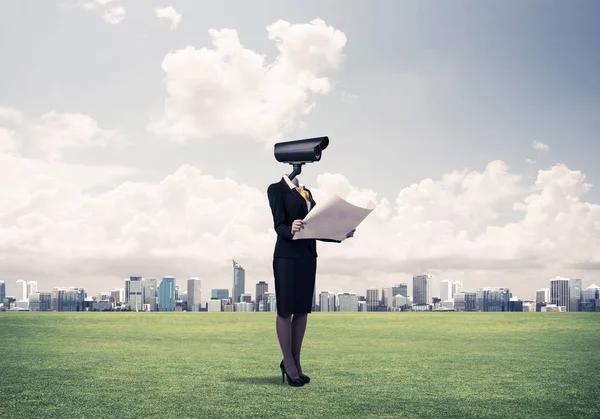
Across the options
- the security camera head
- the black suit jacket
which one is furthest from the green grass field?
the security camera head

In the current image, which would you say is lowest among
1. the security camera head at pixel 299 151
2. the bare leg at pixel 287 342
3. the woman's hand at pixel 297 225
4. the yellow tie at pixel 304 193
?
the bare leg at pixel 287 342

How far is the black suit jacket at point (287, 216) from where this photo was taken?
Answer: 21.9 feet

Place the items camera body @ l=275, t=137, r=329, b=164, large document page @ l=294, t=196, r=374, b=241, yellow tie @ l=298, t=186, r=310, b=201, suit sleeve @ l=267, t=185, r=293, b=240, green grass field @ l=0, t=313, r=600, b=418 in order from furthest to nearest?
1. yellow tie @ l=298, t=186, r=310, b=201
2. camera body @ l=275, t=137, r=329, b=164
3. suit sleeve @ l=267, t=185, r=293, b=240
4. large document page @ l=294, t=196, r=374, b=241
5. green grass field @ l=0, t=313, r=600, b=418

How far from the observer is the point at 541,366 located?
346 inches

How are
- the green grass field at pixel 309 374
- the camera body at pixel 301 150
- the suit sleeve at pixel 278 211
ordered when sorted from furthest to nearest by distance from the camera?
the camera body at pixel 301 150, the suit sleeve at pixel 278 211, the green grass field at pixel 309 374

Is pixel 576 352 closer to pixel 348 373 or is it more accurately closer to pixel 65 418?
pixel 348 373

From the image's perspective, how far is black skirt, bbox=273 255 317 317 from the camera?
21.9 feet

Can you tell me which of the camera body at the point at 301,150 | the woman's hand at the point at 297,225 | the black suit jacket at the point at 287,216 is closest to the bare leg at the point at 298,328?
the black suit jacket at the point at 287,216

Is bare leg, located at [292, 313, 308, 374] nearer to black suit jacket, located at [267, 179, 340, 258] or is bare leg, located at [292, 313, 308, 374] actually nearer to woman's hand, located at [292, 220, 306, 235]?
black suit jacket, located at [267, 179, 340, 258]

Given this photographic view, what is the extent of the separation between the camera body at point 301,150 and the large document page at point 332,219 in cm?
75

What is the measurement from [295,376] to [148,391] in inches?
59.3

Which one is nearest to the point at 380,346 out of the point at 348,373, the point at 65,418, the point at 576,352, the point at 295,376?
the point at 576,352

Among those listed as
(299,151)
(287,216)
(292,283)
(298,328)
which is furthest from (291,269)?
(299,151)

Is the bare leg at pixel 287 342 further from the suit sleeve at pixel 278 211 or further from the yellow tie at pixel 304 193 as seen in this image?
the yellow tie at pixel 304 193
